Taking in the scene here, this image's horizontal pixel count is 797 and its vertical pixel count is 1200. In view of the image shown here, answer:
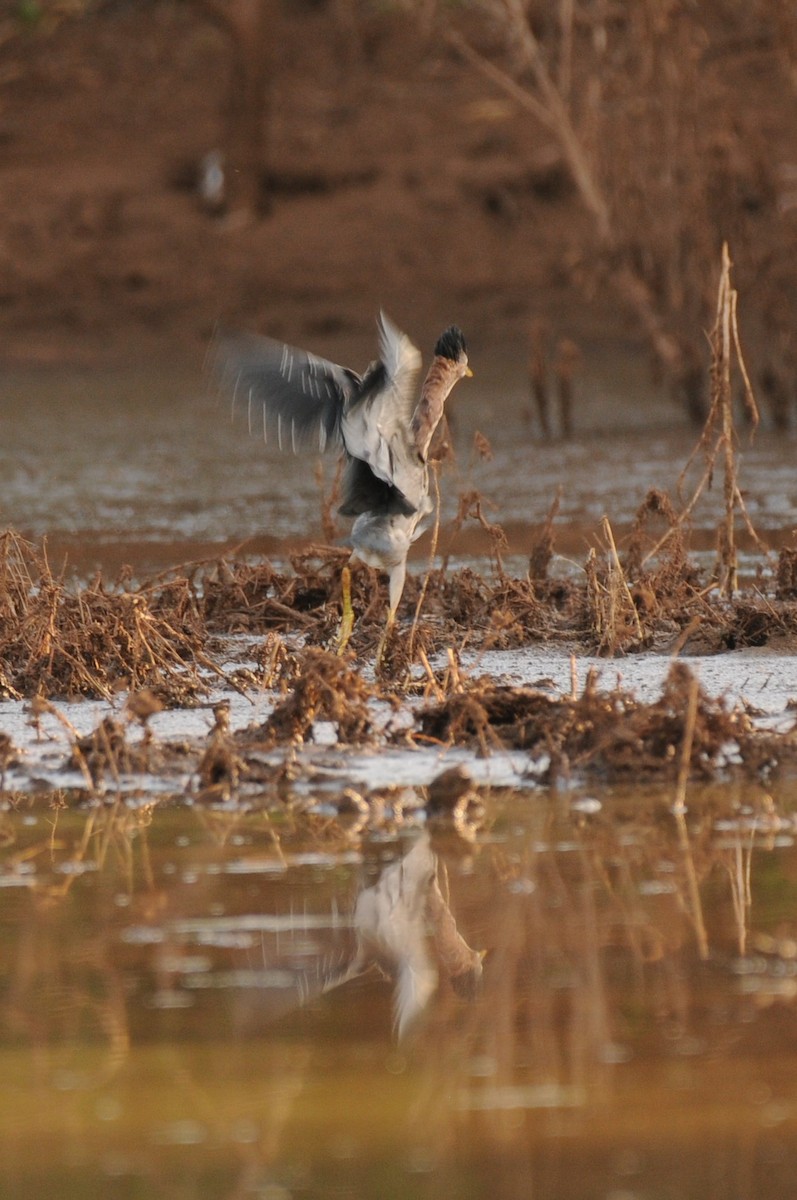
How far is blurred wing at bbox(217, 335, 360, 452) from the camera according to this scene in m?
5.60

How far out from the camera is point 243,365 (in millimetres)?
5684

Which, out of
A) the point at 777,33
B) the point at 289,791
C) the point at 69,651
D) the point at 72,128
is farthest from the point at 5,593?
the point at 72,128

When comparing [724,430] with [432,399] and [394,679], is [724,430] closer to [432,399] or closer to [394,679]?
[432,399]

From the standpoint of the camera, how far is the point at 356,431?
5449 millimetres

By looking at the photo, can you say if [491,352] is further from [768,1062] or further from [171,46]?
[768,1062]

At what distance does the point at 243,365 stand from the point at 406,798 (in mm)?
1521

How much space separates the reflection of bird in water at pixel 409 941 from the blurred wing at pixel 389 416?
1.49 meters

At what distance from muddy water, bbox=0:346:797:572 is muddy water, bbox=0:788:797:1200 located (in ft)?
6.18

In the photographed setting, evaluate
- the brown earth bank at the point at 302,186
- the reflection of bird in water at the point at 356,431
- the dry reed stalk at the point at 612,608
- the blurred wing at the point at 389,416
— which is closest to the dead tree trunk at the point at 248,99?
the brown earth bank at the point at 302,186

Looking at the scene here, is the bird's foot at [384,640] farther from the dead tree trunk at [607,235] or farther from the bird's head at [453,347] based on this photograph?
the dead tree trunk at [607,235]

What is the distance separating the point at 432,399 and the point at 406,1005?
2.68 meters

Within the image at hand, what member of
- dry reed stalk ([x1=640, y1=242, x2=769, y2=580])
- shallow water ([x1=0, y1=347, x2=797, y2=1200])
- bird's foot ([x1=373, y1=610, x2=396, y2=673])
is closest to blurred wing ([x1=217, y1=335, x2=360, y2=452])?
bird's foot ([x1=373, y1=610, x2=396, y2=673])

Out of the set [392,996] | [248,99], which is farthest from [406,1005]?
[248,99]

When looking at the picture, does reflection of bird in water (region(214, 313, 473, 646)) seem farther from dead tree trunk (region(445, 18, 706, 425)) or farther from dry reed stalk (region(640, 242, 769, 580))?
dead tree trunk (region(445, 18, 706, 425))
